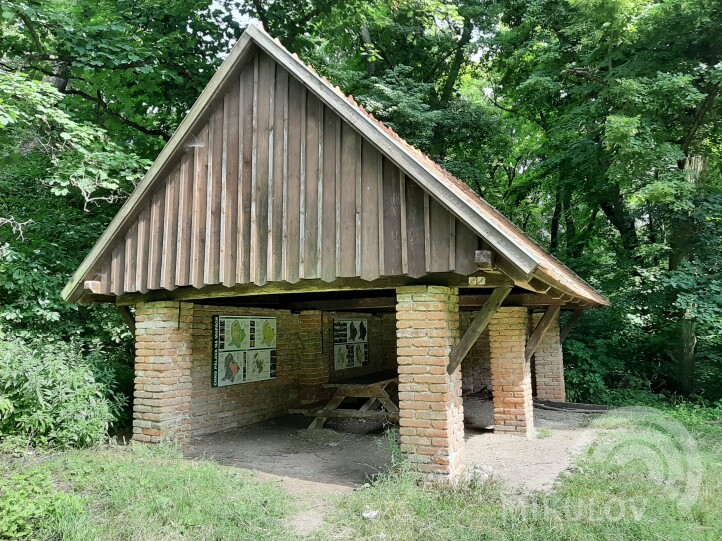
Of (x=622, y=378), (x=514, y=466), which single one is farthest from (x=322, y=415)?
(x=622, y=378)

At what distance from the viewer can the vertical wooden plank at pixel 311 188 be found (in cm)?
604

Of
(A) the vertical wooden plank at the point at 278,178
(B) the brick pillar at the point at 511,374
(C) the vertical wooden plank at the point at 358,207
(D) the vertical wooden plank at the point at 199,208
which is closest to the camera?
(C) the vertical wooden plank at the point at 358,207

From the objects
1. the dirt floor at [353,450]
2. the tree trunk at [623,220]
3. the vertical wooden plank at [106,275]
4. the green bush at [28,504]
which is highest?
the tree trunk at [623,220]

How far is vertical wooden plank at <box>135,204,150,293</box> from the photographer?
23.4 feet

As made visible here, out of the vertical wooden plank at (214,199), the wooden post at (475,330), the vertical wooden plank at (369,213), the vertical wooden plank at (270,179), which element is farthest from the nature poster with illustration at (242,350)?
the wooden post at (475,330)

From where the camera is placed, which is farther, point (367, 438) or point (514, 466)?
point (367, 438)

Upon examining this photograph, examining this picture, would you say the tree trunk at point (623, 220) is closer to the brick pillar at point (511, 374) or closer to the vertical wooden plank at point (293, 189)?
the brick pillar at point (511, 374)

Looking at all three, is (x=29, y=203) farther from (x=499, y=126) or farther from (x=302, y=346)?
(x=499, y=126)

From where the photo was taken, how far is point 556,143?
1526 centimetres

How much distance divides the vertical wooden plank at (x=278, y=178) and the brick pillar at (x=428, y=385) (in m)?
1.56

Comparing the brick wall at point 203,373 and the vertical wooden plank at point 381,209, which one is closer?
the vertical wooden plank at point 381,209

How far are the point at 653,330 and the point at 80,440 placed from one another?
45.9 ft

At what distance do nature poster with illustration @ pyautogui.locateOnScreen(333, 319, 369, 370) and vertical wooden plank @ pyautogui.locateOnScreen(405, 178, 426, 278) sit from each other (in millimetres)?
6143

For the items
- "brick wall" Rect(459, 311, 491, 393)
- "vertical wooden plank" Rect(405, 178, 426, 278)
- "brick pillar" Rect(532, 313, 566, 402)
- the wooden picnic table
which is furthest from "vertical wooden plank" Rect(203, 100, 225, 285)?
"brick wall" Rect(459, 311, 491, 393)
